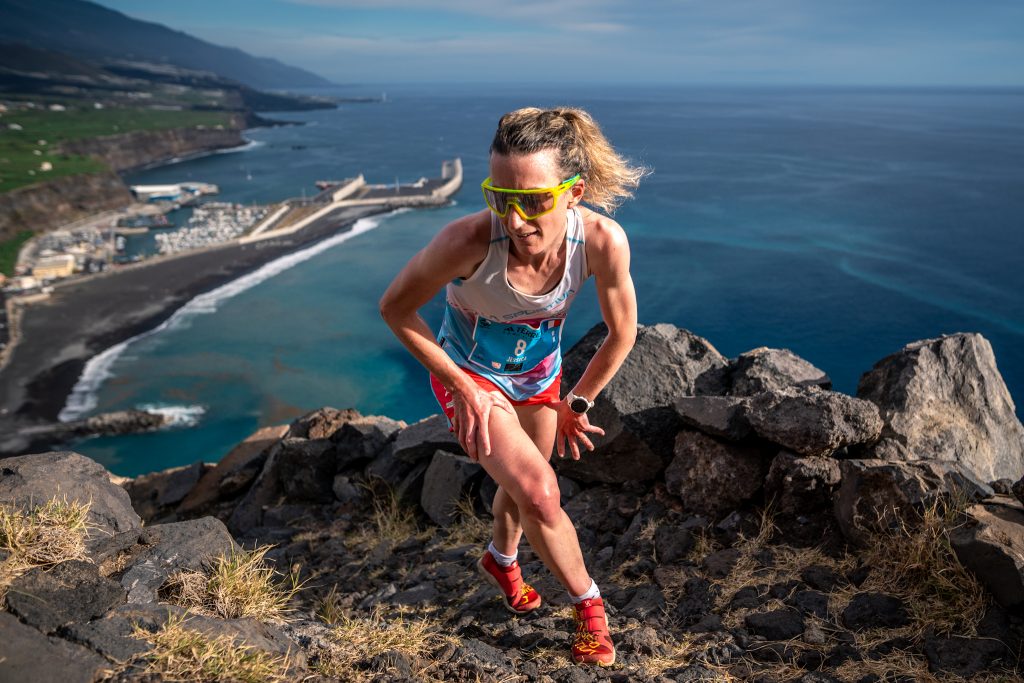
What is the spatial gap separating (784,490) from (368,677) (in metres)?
2.85

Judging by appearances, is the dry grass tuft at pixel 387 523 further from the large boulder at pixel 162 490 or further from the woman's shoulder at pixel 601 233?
the woman's shoulder at pixel 601 233

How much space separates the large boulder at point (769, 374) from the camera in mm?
5809

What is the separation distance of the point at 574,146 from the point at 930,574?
2.92 meters

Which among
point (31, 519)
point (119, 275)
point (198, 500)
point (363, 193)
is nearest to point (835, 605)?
point (31, 519)

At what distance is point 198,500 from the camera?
7.30 m

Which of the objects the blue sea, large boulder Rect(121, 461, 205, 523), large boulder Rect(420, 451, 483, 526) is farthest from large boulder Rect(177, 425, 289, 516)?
the blue sea

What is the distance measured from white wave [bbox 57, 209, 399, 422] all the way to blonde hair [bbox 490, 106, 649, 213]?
35902 millimetres

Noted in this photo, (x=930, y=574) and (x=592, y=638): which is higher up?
(x=930, y=574)

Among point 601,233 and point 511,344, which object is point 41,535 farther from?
point 601,233

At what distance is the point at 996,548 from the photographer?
3561 millimetres

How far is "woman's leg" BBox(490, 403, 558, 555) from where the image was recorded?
3.80 meters

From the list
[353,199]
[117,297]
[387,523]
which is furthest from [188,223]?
[387,523]

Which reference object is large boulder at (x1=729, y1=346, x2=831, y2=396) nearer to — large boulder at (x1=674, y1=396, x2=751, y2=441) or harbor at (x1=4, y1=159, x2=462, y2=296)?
large boulder at (x1=674, y1=396, x2=751, y2=441)

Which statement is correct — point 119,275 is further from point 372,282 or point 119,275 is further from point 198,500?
point 198,500
